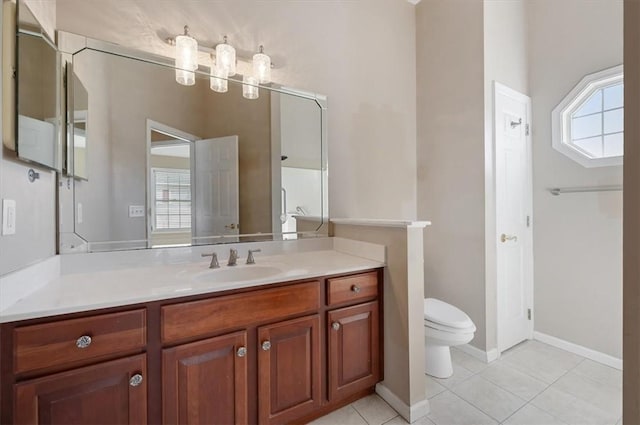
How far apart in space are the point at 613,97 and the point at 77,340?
345 cm

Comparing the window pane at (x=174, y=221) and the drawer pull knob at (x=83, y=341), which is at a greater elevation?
the window pane at (x=174, y=221)

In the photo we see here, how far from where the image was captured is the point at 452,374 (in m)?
1.94

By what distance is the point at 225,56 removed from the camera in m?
1.71

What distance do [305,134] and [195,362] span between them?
158 cm

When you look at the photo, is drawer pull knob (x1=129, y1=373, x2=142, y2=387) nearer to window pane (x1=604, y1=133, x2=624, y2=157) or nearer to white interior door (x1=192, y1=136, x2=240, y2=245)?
white interior door (x1=192, y1=136, x2=240, y2=245)

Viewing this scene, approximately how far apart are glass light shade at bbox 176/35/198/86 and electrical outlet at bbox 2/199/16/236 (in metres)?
1.03

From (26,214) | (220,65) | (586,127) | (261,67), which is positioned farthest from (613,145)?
(26,214)

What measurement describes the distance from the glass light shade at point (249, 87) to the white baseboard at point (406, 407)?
79.4 inches

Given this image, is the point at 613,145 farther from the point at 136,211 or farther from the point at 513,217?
the point at 136,211

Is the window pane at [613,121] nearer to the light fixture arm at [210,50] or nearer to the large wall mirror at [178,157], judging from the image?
the large wall mirror at [178,157]

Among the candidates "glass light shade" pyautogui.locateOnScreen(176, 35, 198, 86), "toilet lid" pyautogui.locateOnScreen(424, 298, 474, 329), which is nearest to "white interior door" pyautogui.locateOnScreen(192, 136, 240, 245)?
"glass light shade" pyautogui.locateOnScreen(176, 35, 198, 86)

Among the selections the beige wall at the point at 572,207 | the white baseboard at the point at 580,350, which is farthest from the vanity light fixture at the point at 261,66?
the white baseboard at the point at 580,350

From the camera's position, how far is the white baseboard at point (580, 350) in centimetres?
199

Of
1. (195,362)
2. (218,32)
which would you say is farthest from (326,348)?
(218,32)
